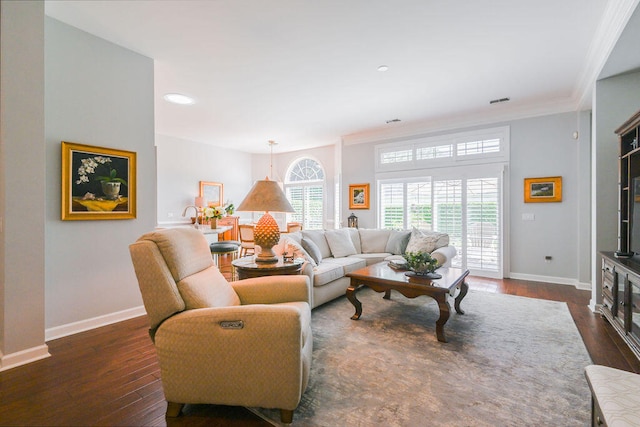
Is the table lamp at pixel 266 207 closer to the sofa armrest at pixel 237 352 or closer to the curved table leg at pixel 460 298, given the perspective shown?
the sofa armrest at pixel 237 352

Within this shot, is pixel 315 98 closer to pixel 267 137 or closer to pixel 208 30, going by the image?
pixel 208 30

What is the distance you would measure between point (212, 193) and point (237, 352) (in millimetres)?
6618

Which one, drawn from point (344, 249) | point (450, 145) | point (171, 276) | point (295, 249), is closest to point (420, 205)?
point (450, 145)

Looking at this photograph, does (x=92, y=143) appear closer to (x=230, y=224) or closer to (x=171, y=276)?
(x=171, y=276)

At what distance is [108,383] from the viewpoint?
6.32 feet

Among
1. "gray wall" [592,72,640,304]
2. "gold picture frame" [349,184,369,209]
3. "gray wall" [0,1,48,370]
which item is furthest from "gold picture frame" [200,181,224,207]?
"gray wall" [592,72,640,304]

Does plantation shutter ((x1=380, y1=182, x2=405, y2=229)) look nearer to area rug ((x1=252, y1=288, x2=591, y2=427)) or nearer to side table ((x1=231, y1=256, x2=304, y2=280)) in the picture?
area rug ((x1=252, y1=288, x2=591, y2=427))

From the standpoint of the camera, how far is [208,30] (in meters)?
2.72

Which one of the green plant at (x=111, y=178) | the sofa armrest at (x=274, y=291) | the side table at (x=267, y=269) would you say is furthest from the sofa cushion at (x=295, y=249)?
the green plant at (x=111, y=178)

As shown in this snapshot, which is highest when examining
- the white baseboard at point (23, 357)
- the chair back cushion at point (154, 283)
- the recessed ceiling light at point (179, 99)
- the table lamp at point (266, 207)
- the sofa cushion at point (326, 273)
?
the recessed ceiling light at point (179, 99)

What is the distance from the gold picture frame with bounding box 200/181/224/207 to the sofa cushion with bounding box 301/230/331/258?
3.93m

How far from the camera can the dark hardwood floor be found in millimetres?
1598

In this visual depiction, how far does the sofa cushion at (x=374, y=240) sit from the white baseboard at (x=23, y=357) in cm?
409

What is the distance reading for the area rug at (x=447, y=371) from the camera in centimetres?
163
